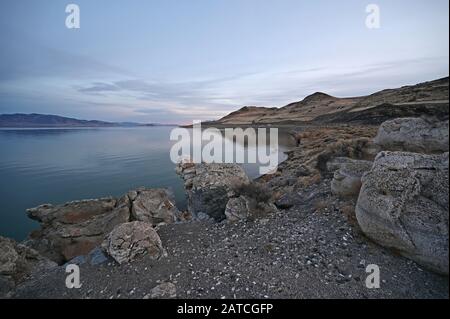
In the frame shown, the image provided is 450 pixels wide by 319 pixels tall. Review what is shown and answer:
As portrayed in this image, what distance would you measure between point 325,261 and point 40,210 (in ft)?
47.6

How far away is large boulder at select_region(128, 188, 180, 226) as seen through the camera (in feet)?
37.9

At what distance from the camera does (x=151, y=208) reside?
1203cm

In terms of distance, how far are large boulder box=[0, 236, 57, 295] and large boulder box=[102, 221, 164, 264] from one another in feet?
9.79

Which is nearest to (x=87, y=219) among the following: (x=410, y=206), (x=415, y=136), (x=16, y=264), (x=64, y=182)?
(x=16, y=264)

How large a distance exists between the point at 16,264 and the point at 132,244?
4.34m

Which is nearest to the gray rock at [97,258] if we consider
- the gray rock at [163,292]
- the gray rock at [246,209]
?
the gray rock at [163,292]

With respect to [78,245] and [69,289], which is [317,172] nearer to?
[69,289]

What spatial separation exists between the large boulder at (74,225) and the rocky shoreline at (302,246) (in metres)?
1.85

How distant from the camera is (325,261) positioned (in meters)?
5.53

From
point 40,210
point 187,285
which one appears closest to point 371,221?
point 187,285

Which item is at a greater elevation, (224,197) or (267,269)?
(224,197)

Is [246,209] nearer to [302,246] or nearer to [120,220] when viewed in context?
[302,246]

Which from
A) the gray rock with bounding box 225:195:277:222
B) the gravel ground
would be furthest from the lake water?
the gravel ground

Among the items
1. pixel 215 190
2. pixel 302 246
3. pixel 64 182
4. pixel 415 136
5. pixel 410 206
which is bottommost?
pixel 64 182
